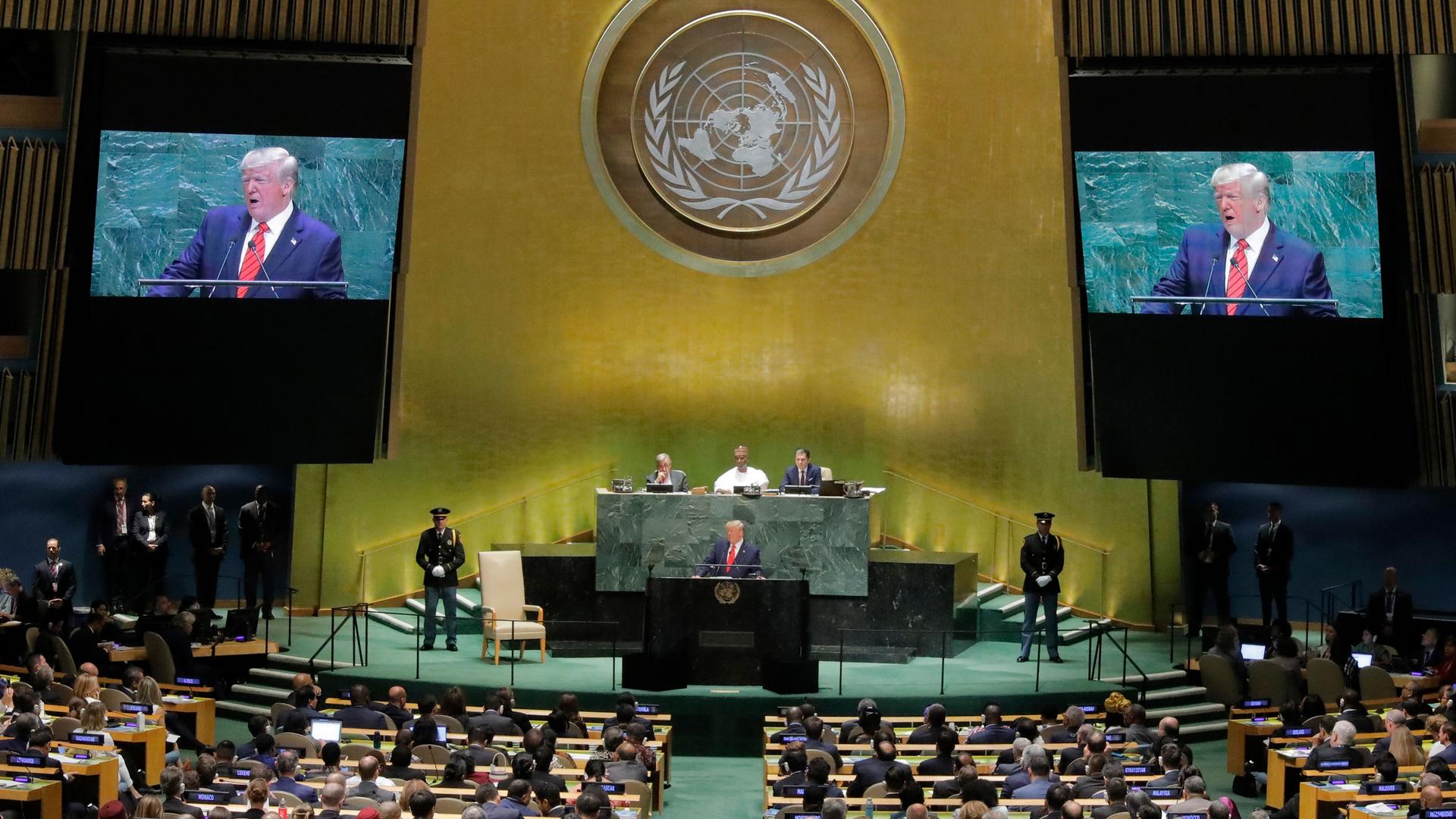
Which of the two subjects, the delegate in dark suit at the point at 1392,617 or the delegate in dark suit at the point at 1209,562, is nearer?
the delegate in dark suit at the point at 1392,617

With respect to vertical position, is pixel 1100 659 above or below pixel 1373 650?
below

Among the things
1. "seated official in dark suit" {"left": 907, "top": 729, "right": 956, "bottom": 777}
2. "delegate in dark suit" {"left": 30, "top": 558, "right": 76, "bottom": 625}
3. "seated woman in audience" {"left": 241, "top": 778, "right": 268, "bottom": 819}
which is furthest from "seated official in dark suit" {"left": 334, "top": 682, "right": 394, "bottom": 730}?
"delegate in dark suit" {"left": 30, "top": 558, "right": 76, "bottom": 625}

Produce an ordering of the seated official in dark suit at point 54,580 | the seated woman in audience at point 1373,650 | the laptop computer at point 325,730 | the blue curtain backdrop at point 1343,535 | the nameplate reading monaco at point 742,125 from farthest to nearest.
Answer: the nameplate reading monaco at point 742,125 → the blue curtain backdrop at point 1343,535 → the seated official in dark suit at point 54,580 → the seated woman in audience at point 1373,650 → the laptop computer at point 325,730

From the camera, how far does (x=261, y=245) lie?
14867 millimetres

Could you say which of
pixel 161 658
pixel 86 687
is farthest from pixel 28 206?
pixel 86 687

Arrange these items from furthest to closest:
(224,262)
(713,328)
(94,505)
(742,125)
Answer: (713,328)
(742,125)
(94,505)
(224,262)

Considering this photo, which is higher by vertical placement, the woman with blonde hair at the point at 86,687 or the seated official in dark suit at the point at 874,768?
the woman with blonde hair at the point at 86,687

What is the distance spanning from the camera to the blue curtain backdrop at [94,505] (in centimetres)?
1686

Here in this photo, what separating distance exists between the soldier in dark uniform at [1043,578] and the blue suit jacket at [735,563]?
95.2 inches

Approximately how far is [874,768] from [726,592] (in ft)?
14.4

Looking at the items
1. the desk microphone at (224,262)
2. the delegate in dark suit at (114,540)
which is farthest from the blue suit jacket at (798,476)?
the delegate in dark suit at (114,540)

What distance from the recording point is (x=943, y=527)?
17625 mm

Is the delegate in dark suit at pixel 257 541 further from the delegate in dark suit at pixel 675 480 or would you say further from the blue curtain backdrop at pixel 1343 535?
the blue curtain backdrop at pixel 1343 535

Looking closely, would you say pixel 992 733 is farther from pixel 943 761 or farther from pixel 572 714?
pixel 572 714
